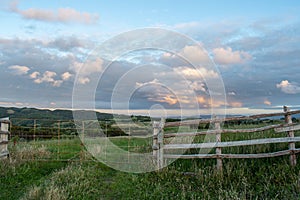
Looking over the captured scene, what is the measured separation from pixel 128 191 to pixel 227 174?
2774 mm

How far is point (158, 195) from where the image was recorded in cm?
690

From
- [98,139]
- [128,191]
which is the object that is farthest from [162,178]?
[98,139]

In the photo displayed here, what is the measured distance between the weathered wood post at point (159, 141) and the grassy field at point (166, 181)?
0.58 meters

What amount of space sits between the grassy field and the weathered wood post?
0.58 meters

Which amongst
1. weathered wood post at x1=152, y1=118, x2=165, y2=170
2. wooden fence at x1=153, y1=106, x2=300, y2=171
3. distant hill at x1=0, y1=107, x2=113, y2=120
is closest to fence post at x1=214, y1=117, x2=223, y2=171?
wooden fence at x1=153, y1=106, x2=300, y2=171

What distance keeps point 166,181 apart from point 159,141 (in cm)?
252

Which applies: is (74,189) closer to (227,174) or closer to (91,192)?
(91,192)

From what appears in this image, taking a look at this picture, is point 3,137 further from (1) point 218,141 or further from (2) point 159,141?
(1) point 218,141

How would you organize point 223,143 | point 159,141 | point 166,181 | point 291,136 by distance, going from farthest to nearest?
point 159,141
point 223,143
point 291,136
point 166,181

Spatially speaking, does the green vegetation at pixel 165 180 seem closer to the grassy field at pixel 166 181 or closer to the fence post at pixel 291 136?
the grassy field at pixel 166 181

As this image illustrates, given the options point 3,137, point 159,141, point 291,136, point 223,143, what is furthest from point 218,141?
point 3,137

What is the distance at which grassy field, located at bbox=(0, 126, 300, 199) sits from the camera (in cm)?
664

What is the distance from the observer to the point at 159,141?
34.8 feet

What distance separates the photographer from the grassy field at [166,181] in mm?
6645
